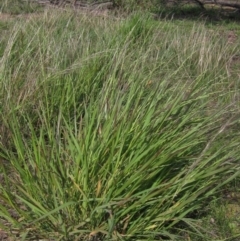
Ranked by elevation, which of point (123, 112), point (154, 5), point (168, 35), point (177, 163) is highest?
point (123, 112)

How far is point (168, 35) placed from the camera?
645 centimetres

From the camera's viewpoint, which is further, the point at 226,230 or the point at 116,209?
the point at 226,230

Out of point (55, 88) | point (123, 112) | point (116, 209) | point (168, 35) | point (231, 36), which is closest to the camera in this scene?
point (116, 209)

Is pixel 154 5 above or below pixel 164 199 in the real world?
below

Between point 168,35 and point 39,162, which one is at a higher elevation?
point 39,162

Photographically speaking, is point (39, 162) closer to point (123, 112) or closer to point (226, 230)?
point (123, 112)

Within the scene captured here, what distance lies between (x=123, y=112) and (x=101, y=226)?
62 cm

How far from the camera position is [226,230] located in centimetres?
346

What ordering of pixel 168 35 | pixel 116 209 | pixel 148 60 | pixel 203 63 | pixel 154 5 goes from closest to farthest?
pixel 116 209
pixel 148 60
pixel 203 63
pixel 168 35
pixel 154 5

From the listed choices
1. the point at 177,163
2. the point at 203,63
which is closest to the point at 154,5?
the point at 203,63

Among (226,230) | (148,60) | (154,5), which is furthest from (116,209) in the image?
(154,5)

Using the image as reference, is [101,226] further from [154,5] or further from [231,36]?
[154,5]

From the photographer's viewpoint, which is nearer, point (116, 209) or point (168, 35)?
point (116, 209)

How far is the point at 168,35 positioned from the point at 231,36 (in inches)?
135
